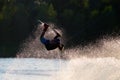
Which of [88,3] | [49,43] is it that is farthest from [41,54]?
[49,43]

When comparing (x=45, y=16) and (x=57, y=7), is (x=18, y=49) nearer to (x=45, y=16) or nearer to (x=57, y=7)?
(x=45, y=16)

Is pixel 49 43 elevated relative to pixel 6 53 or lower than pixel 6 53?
elevated

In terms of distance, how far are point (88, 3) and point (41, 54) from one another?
46.1 feet

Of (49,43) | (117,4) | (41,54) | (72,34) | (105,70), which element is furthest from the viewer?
(117,4)

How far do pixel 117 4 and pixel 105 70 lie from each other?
28895mm

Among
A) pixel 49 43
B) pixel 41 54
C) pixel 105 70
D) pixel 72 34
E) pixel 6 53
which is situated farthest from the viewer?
pixel 72 34

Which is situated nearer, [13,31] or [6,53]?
[6,53]

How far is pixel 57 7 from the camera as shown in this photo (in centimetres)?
4359

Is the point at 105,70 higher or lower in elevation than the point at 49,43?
lower

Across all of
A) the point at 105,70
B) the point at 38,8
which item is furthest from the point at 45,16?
the point at 105,70

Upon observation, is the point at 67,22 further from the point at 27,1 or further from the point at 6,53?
the point at 6,53

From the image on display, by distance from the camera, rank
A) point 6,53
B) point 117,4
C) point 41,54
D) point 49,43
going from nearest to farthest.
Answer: point 49,43 → point 41,54 → point 6,53 → point 117,4

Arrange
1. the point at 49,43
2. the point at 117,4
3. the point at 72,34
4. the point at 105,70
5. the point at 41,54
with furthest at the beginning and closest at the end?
1. the point at 117,4
2. the point at 72,34
3. the point at 41,54
4. the point at 105,70
5. the point at 49,43

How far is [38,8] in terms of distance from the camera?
40.8 m
